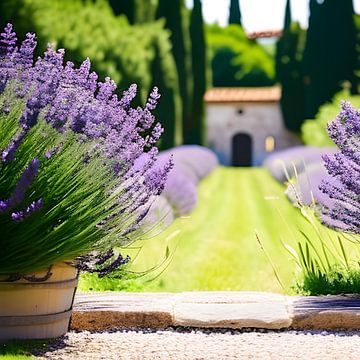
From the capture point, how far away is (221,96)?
36.2 m

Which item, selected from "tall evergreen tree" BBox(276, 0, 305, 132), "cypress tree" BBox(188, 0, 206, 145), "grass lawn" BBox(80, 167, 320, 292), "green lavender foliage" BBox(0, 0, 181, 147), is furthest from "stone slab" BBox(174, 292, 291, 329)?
"tall evergreen tree" BBox(276, 0, 305, 132)

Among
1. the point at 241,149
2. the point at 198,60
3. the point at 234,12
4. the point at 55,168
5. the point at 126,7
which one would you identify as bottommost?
the point at 241,149

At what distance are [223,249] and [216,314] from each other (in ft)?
16.9

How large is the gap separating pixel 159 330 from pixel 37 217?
3.17 feet

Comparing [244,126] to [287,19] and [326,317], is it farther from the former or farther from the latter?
[326,317]

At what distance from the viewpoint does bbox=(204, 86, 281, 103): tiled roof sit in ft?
116

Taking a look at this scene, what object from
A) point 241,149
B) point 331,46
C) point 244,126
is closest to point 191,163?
point 331,46

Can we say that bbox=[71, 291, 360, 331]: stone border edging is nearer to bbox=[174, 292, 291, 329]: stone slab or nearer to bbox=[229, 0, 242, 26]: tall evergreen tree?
bbox=[174, 292, 291, 329]: stone slab

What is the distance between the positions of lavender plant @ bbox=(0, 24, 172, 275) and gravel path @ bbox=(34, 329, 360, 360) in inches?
15.4

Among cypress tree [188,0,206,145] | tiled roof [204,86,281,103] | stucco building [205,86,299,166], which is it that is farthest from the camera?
tiled roof [204,86,281,103]

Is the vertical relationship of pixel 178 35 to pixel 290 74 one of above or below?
above

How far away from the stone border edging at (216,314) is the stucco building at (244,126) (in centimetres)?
3050

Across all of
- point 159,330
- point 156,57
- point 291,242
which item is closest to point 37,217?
point 159,330

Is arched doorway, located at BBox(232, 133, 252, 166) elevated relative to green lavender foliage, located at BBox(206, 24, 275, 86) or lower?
lower
